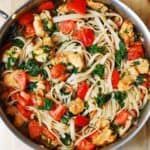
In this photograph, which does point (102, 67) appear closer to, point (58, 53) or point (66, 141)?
point (58, 53)

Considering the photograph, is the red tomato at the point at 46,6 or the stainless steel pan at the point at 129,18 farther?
the red tomato at the point at 46,6

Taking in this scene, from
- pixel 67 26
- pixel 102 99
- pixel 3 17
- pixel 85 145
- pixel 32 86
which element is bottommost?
pixel 85 145

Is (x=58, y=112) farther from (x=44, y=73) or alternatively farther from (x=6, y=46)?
(x=6, y=46)

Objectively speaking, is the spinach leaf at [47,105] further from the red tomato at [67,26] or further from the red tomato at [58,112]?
the red tomato at [67,26]

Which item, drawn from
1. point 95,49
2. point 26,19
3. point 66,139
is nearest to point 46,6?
point 26,19

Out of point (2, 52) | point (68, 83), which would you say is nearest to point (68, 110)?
point (68, 83)

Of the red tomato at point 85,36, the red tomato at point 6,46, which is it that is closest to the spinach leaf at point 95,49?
the red tomato at point 85,36
